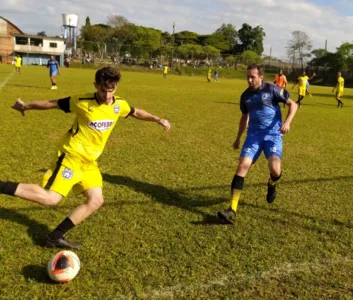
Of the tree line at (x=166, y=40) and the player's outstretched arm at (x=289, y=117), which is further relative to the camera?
the tree line at (x=166, y=40)

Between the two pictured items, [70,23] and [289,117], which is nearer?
[289,117]

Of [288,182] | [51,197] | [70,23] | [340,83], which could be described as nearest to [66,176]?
[51,197]

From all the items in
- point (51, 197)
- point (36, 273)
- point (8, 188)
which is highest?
point (8, 188)

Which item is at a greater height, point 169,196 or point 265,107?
point 265,107

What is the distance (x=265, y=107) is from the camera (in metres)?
5.15

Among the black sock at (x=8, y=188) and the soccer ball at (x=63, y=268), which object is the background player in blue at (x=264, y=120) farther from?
the black sock at (x=8, y=188)

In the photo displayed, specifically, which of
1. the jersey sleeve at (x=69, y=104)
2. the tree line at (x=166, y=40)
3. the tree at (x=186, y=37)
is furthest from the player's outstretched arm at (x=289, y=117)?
the tree at (x=186, y=37)

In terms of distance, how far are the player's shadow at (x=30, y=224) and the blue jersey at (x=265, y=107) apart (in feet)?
9.42

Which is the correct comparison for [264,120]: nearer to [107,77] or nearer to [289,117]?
[289,117]

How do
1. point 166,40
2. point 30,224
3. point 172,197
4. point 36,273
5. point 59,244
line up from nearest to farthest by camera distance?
point 36,273 < point 59,244 < point 30,224 < point 172,197 < point 166,40

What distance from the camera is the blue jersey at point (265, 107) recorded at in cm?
514

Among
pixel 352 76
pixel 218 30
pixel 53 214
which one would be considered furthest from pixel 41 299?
pixel 218 30

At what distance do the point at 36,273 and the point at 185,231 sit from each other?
1679mm

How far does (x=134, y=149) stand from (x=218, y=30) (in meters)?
108
